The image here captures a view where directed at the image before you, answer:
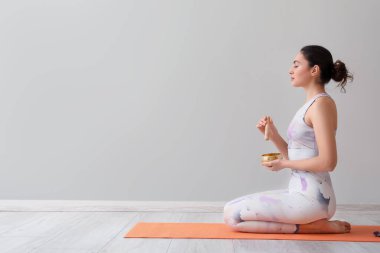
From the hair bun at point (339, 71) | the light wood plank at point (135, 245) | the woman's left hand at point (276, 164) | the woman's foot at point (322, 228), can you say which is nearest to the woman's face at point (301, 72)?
the hair bun at point (339, 71)

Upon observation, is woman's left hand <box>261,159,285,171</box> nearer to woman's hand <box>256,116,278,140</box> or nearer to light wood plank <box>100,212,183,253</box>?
woman's hand <box>256,116,278,140</box>

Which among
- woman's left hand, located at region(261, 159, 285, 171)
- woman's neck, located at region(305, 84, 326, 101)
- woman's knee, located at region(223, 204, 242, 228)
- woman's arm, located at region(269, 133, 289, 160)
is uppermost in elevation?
woman's neck, located at region(305, 84, 326, 101)

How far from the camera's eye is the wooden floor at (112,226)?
242cm

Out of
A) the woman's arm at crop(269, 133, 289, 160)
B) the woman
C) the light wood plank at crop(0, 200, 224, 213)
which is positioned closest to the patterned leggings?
the woman

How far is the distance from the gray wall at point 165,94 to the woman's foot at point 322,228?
33.3 inches

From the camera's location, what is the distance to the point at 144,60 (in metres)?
3.74

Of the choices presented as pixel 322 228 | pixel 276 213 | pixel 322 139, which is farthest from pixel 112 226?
pixel 322 139

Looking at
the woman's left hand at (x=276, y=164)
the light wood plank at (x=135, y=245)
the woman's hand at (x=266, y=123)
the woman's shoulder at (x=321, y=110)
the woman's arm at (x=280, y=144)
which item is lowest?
the light wood plank at (x=135, y=245)

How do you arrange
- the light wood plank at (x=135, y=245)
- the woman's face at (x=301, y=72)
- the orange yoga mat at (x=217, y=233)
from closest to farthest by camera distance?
the light wood plank at (x=135, y=245) < the orange yoga mat at (x=217, y=233) < the woman's face at (x=301, y=72)

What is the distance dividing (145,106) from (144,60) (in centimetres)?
31

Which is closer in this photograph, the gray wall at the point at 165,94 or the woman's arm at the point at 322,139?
the woman's arm at the point at 322,139

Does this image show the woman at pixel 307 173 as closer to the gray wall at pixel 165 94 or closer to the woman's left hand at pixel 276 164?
the woman's left hand at pixel 276 164

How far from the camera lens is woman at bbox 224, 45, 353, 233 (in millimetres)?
2732

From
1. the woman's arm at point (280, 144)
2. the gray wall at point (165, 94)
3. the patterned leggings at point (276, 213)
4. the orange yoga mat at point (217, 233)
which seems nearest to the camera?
the orange yoga mat at point (217, 233)
